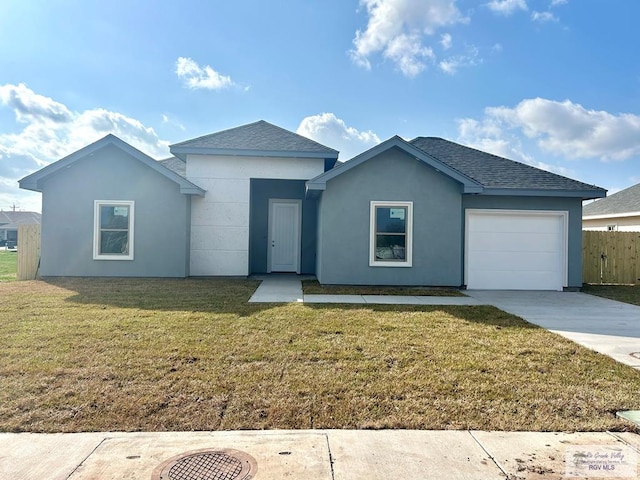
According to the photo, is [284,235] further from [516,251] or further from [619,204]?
[619,204]

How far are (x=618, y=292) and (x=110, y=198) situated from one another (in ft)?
52.8

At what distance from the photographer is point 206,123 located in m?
17.7

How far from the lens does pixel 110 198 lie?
12.7 meters

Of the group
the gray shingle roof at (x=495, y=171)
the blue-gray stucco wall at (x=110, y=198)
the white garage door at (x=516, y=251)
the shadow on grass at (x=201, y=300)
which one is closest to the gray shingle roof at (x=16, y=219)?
the blue-gray stucco wall at (x=110, y=198)

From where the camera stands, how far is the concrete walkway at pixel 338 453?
9.47 ft

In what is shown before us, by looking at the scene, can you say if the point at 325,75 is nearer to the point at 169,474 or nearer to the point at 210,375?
the point at 210,375

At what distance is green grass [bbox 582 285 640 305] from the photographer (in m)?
11.0

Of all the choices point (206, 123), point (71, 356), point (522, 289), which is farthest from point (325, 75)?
point (71, 356)

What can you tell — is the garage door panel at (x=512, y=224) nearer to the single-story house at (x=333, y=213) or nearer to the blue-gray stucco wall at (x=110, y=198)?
the single-story house at (x=333, y=213)

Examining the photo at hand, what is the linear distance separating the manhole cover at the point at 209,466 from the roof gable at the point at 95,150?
34.1 feet

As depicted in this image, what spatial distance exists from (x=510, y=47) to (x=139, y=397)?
47.4 feet

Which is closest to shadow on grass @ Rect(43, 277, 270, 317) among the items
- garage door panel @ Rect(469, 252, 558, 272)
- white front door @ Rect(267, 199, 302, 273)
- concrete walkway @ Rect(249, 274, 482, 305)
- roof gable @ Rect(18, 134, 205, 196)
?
concrete walkway @ Rect(249, 274, 482, 305)

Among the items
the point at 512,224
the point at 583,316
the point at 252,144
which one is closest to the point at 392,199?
the point at 512,224

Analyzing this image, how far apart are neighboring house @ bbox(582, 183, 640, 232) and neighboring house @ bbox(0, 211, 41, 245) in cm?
6720
